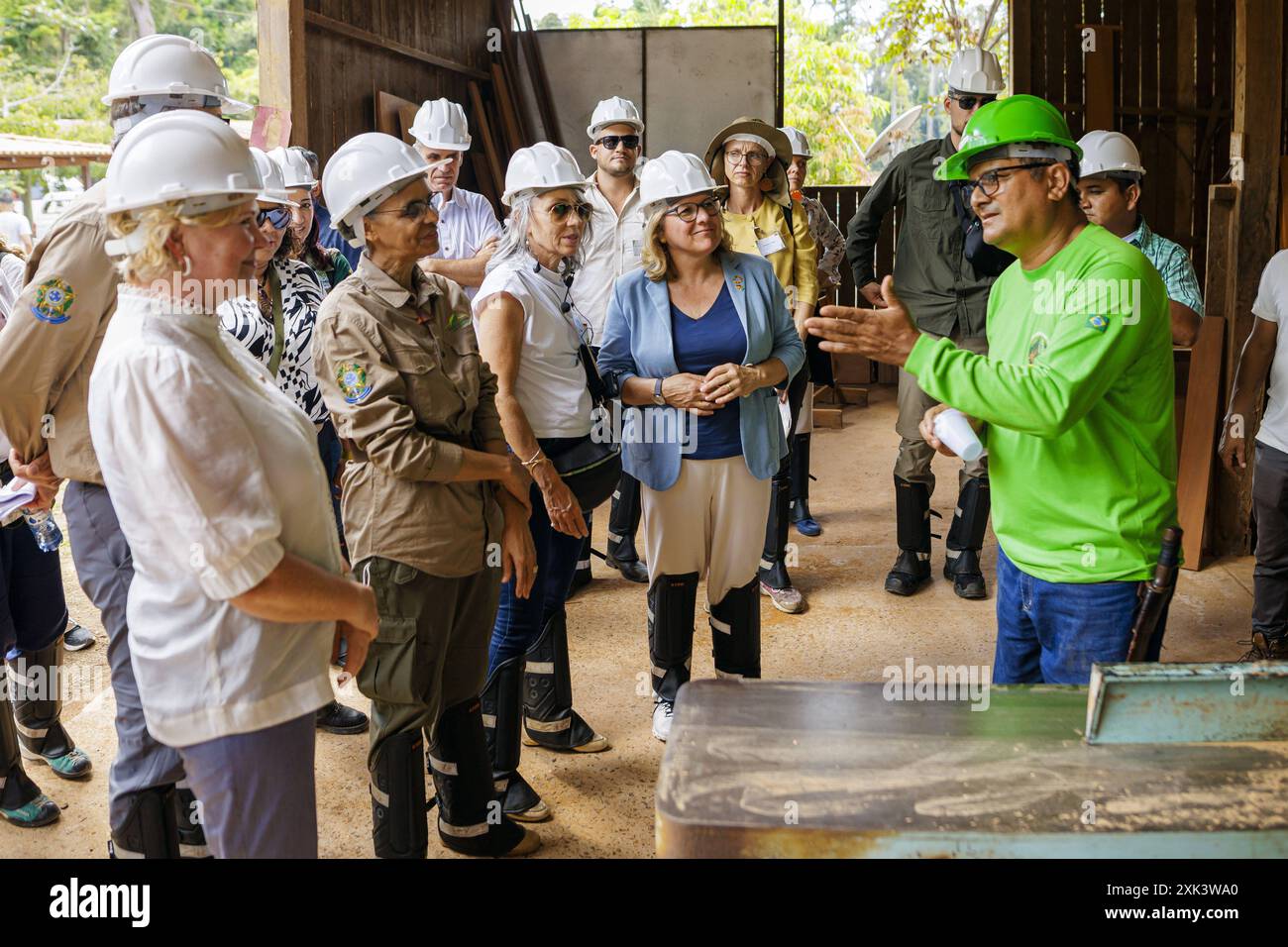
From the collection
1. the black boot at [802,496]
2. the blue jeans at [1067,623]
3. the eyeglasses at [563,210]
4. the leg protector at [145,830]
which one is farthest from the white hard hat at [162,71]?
the black boot at [802,496]

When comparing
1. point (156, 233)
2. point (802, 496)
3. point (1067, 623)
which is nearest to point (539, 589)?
point (1067, 623)

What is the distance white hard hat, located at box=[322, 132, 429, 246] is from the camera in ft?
9.27

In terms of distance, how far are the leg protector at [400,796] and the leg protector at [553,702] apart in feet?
3.52

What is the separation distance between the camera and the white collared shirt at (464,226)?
5406mm

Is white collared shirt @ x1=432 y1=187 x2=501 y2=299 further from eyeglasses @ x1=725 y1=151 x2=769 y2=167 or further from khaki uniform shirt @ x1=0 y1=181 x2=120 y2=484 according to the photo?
khaki uniform shirt @ x1=0 y1=181 x2=120 y2=484

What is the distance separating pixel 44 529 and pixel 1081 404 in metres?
2.92

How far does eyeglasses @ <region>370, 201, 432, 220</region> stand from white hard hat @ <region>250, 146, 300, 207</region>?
1.06 metres

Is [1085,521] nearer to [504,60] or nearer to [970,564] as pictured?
[970,564]

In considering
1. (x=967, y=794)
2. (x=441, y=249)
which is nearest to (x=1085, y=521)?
(x=967, y=794)

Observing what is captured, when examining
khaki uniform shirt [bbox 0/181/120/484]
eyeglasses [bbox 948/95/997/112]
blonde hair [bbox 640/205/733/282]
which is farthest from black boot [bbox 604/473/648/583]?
khaki uniform shirt [bbox 0/181/120/484]

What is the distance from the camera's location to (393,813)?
9.70ft

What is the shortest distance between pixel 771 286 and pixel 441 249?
6.62ft

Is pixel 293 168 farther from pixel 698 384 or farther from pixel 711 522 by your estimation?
pixel 711 522

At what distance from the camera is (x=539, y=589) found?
3615mm
